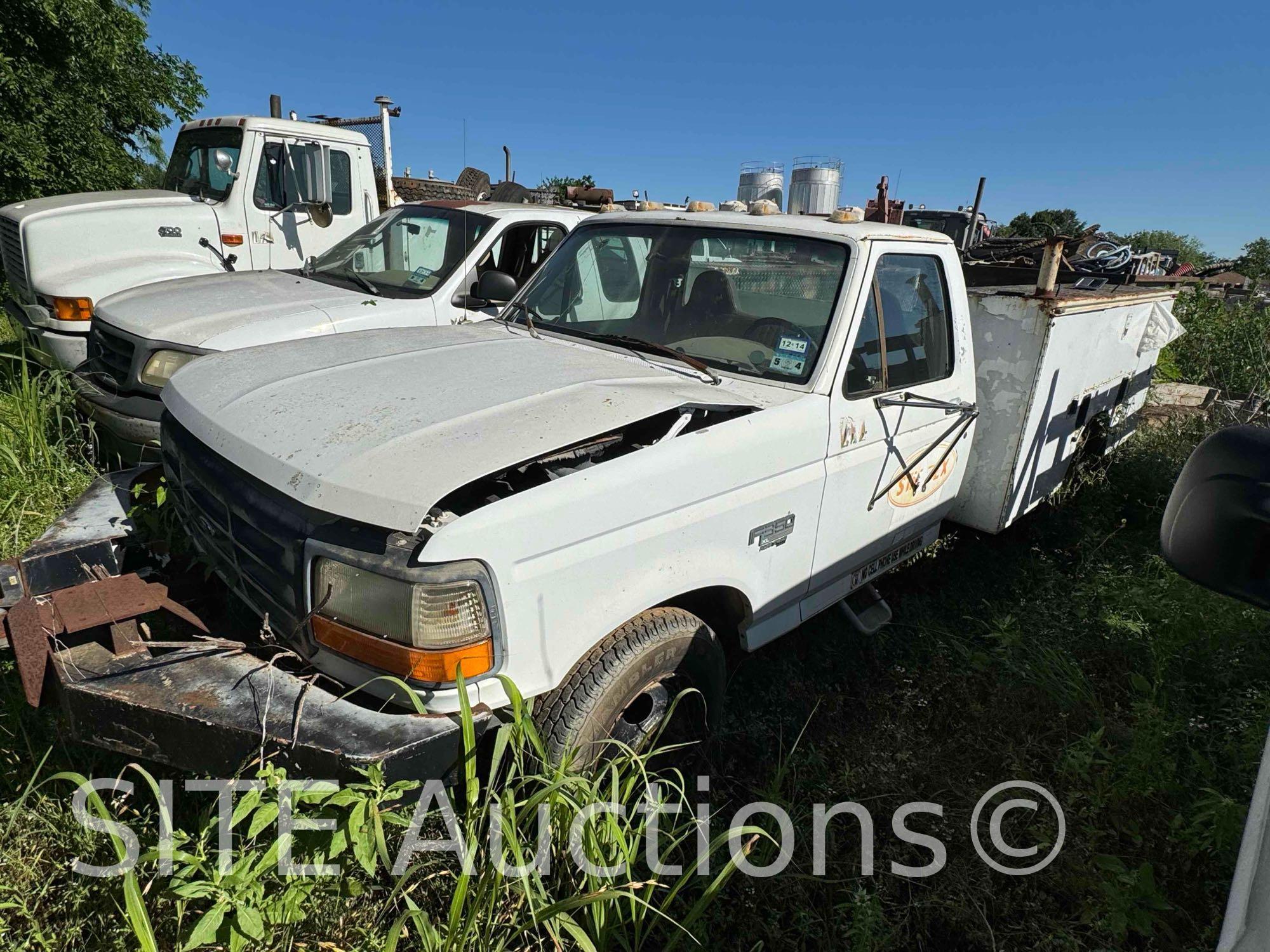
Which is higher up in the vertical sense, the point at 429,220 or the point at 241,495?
the point at 429,220

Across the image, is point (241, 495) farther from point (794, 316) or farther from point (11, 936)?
point (794, 316)

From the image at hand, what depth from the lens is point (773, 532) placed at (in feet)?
8.47

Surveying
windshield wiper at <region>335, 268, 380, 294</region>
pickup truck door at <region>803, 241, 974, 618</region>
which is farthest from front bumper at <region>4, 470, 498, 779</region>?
windshield wiper at <region>335, 268, 380, 294</region>

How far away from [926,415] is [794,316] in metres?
0.76

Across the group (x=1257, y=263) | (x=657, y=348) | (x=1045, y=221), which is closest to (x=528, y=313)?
(x=657, y=348)

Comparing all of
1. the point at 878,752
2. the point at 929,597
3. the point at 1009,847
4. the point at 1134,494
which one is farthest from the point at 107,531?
the point at 1134,494

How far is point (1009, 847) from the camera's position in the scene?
103 inches

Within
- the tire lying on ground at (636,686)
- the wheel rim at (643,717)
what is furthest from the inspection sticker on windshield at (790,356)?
the wheel rim at (643,717)

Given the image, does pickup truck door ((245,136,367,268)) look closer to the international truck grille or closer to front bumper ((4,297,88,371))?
front bumper ((4,297,88,371))

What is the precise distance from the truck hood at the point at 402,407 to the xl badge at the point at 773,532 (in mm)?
427

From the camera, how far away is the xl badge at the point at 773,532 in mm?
2514

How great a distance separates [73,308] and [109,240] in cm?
101

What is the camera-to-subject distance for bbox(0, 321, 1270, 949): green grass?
80.8 inches

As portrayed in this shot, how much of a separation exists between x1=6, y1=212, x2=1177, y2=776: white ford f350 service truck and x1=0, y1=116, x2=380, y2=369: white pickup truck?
377 centimetres
